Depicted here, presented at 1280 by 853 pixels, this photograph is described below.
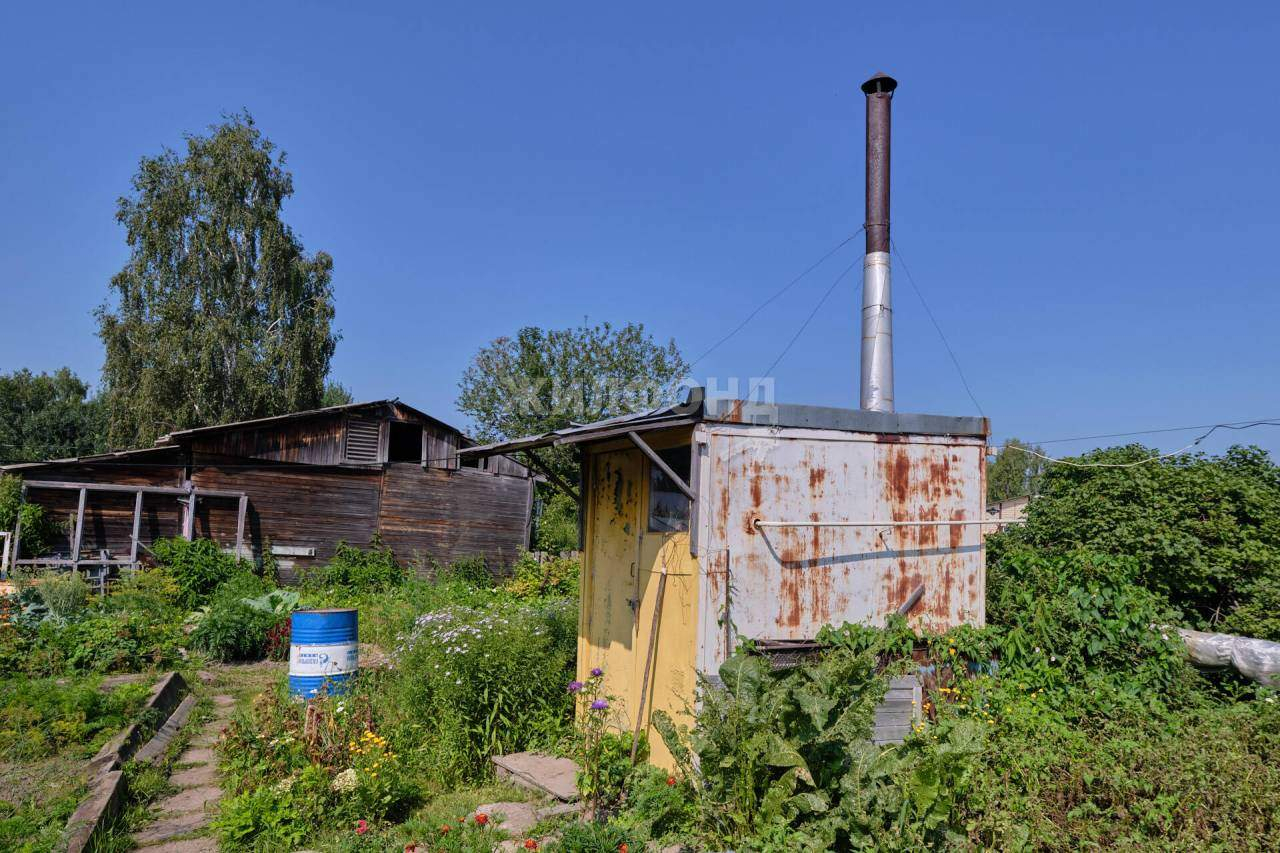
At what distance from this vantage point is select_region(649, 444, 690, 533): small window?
21.5 ft

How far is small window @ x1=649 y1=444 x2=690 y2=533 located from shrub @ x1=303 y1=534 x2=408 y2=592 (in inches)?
486

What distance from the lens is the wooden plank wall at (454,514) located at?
18969 mm

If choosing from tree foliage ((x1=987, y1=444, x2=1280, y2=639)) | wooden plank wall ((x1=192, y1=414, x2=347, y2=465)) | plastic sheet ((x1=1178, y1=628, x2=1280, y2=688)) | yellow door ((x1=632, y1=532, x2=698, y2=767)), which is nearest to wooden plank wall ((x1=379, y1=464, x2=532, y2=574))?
wooden plank wall ((x1=192, y1=414, x2=347, y2=465))

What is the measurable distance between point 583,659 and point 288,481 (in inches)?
472

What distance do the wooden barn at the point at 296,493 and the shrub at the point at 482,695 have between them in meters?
10.4

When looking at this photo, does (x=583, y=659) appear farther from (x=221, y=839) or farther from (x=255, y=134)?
(x=255, y=134)

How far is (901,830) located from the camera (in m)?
4.55

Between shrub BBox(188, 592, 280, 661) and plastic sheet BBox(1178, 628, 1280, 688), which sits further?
shrub BBox(188, 592, 280, 661)

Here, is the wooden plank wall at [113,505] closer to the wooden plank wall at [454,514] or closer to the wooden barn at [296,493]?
the wooden barn at [296,493]

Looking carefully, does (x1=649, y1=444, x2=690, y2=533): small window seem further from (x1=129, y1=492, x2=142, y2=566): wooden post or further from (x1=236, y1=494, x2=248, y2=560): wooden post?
(x1=129, y1=492, x2=142, y2=566): wooden post

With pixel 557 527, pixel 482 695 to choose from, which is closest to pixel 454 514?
pixel 557 527

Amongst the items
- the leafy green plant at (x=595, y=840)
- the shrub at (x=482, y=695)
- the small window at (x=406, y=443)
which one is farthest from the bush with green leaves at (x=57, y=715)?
the small window at (x=406, y=443)

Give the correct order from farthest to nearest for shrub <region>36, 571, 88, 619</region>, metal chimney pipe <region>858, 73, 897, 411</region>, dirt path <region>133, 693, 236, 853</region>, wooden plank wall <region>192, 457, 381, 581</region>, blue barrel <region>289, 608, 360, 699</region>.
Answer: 1. wooden plank wall <region>192, 457, 381, 581</region>
2. shrub <region>36, 571, 88, 619</region>
3. metal chimney pipe <region>858, 73, 897, 411</region>
4. blue barrel <region>289, 608, 360, 699</region>
5. dirt path <region>133, 693, 236, 853</region>

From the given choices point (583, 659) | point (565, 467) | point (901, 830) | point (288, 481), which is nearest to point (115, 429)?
point (288, 481)
